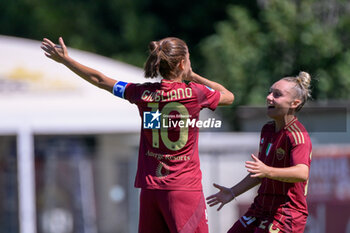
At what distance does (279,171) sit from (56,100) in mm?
7126

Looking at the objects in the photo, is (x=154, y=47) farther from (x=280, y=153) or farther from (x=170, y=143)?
(x=280, y=153)

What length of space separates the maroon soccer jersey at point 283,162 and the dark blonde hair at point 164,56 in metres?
0.77

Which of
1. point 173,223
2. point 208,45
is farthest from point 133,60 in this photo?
point 173,223

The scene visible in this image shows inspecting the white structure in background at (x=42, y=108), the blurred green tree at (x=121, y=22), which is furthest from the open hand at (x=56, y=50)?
the blurred green tree at (x=121, y=22)

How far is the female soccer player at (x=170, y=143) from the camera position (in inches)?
159

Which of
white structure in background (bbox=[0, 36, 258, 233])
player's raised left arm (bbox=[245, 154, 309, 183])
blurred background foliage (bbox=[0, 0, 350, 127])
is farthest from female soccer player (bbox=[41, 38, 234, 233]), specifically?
white structure in background (bbox=[0, 36, 258, 233])

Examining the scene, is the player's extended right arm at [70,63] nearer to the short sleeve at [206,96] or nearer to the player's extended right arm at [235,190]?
the short sleeve at [206,96]

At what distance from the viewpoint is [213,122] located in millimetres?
4676

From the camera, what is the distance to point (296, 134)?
13.2ft

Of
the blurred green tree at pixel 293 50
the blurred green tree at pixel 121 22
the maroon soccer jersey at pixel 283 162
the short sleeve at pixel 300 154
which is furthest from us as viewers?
the blurred green tree at pixel 121 22

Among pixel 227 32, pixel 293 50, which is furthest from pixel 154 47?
pixel 227 32

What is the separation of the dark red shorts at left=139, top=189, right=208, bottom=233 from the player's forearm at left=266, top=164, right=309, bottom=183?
58 cm

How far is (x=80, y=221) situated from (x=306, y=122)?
6.96 metres

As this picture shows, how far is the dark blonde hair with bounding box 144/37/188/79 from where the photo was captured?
3.98 m
